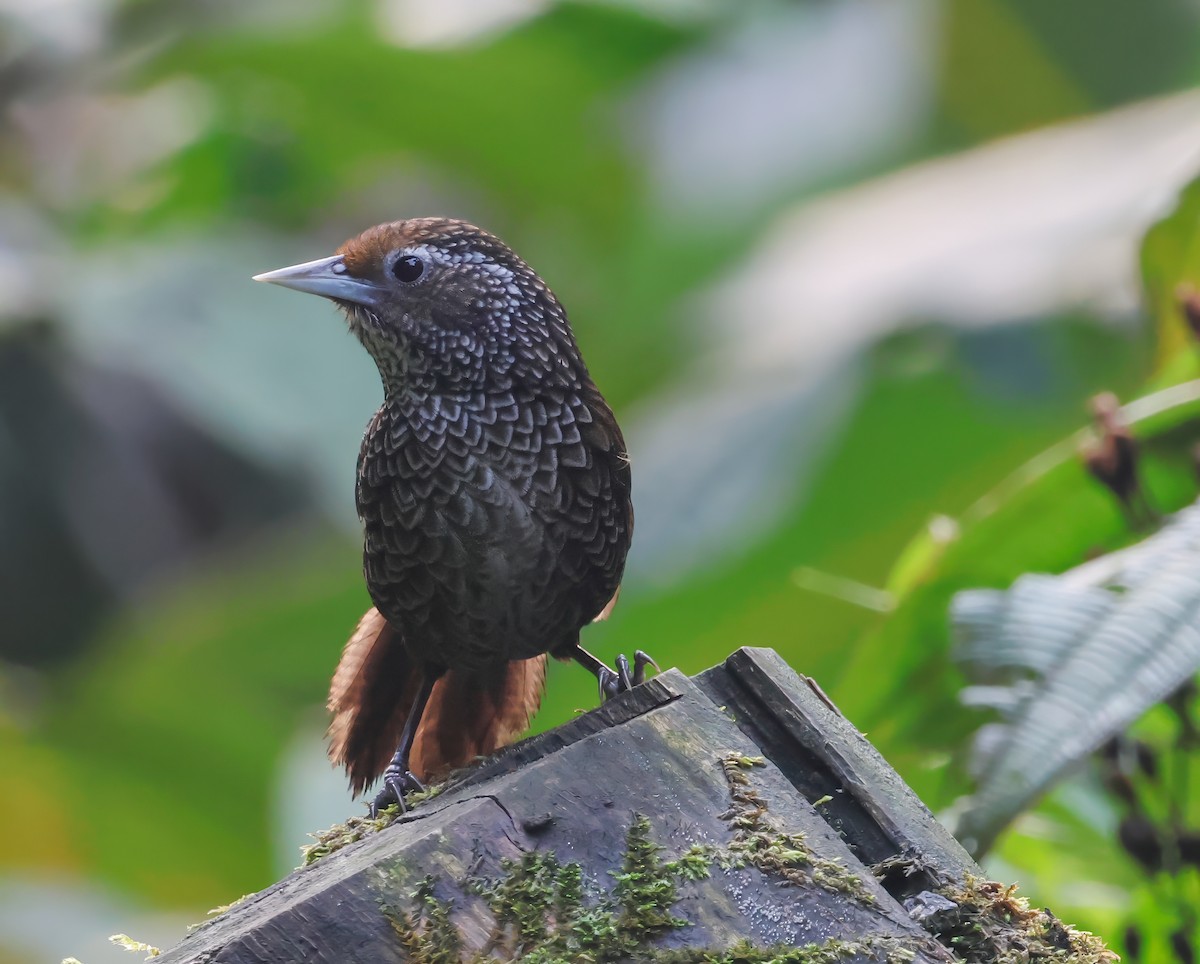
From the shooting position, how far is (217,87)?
23.8ft

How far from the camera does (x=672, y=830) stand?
71.4 inches

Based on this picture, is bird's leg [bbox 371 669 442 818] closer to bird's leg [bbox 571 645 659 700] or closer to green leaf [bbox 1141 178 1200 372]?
bird's leg [bbox 571 645 659 700]

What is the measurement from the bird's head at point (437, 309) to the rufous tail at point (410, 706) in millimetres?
506

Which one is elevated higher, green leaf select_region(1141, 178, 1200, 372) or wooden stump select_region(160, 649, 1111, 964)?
green leaf select_region(1141, 178, 1200, 372)

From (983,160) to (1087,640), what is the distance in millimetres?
3481

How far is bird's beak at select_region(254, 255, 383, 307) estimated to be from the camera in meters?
2.41

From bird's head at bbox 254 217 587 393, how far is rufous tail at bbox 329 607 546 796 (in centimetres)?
51

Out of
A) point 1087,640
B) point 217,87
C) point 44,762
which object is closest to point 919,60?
point 217,87

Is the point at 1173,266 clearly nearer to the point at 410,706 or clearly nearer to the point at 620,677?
the point at 620,677

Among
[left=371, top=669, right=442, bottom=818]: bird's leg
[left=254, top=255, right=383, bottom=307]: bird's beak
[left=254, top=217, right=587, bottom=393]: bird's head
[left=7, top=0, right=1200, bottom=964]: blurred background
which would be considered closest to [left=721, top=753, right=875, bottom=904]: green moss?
[left=371, top=669, right=442, bottom=818]: bird's leg

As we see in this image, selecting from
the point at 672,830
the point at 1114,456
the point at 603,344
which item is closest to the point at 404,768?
the point at 672,830

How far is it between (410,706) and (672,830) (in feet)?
3.23

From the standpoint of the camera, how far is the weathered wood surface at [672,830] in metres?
1.67

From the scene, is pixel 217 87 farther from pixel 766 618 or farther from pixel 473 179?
pixel 766 618
